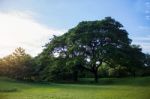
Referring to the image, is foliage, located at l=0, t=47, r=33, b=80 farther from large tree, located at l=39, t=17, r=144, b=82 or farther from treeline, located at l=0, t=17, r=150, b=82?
large tree, located at l=39, t=17, r=144, b=82

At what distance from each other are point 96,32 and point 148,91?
493 centimetres

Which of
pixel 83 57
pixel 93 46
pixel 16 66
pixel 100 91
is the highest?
pixel 93 46

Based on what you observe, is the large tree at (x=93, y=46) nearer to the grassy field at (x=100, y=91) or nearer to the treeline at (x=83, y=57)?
the treeline at (x=83, y=57)

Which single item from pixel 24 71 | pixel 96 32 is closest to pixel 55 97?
pixel 96 32

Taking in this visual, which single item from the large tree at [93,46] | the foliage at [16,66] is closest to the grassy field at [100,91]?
the foliage at [16,66]

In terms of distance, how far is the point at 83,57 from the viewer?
41.1ft

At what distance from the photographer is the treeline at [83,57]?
11.0 m

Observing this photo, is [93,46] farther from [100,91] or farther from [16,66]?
[16,66]

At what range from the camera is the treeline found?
432 inches

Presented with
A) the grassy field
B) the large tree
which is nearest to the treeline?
the large tree

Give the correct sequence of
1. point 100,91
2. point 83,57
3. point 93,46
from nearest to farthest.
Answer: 1. point 100,91
2. point 93,46
3. point 83,57

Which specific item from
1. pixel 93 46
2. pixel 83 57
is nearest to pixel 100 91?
pixel 93 46

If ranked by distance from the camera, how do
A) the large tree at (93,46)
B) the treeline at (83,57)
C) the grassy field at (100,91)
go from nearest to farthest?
the grassy field at (100,91) → the treeline at (83,57) → the large tree at (93,46)

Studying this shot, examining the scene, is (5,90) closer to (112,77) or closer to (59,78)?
(112,77)
